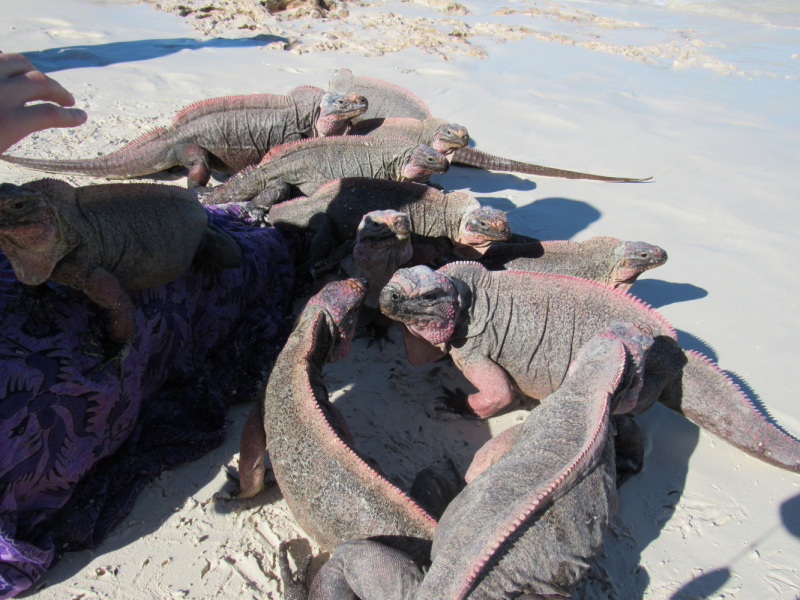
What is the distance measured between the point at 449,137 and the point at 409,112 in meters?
1.13

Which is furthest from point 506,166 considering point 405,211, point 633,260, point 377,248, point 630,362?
point 630,362

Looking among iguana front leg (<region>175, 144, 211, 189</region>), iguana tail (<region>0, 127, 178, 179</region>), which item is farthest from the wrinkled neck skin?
iguana tail (<region>0, 127, 178, 179</region>)

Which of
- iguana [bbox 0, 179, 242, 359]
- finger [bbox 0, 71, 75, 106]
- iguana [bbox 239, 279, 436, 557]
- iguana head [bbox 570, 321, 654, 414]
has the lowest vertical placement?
iguana [bbox 239, 279, 436, 557]

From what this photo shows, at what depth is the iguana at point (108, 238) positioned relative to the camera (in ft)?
6.35

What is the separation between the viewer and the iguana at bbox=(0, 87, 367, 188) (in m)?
4.58

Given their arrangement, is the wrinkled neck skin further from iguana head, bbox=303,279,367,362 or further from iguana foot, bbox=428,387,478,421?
iguana foot, bbox=428,387,478,421

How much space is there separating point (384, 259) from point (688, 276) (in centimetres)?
254

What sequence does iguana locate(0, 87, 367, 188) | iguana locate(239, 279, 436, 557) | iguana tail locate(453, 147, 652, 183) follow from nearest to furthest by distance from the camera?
iguana locate(239, 279, 436, 557) < iguana locate(0, 87, 367, 188) < iguana tail locate(453, 147, 652, 183)

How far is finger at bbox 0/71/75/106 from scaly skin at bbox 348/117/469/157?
3.74 m

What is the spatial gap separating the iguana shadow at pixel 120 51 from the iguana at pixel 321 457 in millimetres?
6512

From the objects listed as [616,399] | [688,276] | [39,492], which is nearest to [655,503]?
[616,399]

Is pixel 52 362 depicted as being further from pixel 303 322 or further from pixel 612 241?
pixel 612 241

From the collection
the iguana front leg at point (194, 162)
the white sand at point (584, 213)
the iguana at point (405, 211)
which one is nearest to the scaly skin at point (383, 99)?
the white sand at point (584, 213)

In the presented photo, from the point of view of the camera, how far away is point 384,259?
3250mm
